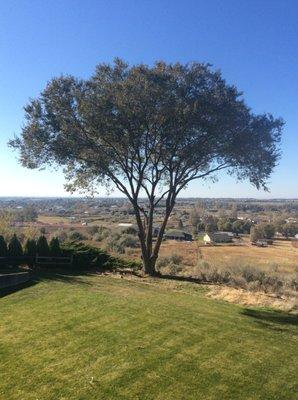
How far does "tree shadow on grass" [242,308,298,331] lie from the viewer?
48.0ft

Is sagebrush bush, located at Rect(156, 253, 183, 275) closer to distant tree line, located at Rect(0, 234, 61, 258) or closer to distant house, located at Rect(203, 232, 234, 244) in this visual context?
distant tree line, located at Rect(0, 234, 61, 258)

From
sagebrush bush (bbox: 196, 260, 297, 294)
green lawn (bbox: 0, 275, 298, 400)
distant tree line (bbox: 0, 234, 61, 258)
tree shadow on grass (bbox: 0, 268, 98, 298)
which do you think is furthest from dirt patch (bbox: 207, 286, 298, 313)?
distant tree line (bbox: 0, 234, 61, 258)

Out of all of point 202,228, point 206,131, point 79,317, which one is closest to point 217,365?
point 79,317

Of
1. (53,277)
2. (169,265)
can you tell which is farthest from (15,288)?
(169,265)

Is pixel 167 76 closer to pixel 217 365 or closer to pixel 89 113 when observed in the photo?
pixel 89 113

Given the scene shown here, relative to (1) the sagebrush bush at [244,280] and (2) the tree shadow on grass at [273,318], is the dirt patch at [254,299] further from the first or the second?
(1) the sagebrush bush at [244,280]

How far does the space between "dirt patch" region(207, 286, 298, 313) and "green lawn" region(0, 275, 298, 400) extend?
123 centimetres

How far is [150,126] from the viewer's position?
77.5 feet

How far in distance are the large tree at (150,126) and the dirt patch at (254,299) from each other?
22.2 feet

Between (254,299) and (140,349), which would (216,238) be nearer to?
(254,299)

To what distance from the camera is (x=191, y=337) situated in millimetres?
12141

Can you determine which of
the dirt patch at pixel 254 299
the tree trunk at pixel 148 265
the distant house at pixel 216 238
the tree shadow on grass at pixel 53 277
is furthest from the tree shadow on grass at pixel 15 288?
the distant house at pixel 216 238

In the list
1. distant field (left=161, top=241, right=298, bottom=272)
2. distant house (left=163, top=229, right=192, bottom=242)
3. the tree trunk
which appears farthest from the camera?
distant house (left=163, top=229, right=192, bottom=242)

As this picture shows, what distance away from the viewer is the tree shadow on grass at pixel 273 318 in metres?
14.6
